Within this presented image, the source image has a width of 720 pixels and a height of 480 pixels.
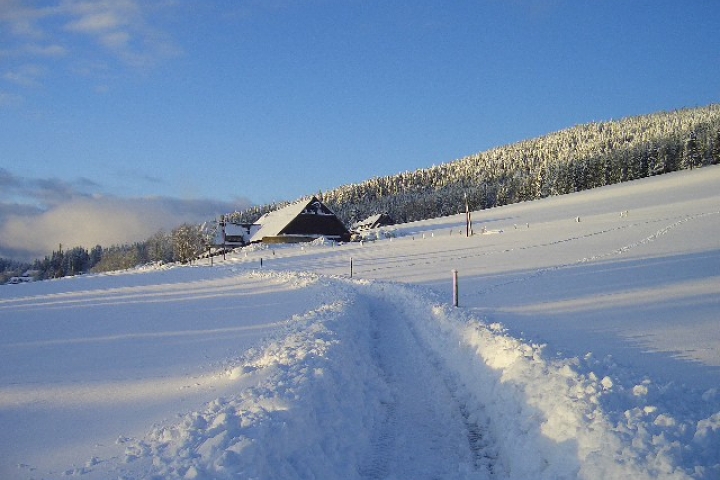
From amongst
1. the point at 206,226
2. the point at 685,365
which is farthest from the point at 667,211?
the point at 206,226

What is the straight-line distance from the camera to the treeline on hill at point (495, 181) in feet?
322

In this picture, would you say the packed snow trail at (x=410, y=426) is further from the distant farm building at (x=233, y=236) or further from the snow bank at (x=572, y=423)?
the distant farm building at (x=233, y=236)

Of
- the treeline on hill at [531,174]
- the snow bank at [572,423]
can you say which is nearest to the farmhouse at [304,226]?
the treeline on hill at [531,174]

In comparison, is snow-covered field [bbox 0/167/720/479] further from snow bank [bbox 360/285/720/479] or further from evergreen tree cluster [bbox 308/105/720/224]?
evergreen tree cluster [bbox 308/105/720/224]

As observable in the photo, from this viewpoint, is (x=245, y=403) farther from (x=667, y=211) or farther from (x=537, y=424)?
(x=667, y=211)

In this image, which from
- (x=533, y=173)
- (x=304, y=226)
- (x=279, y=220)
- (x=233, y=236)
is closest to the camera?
(x=304, y=226)

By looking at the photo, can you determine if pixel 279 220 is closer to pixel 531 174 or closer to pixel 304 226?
pixel 304 226

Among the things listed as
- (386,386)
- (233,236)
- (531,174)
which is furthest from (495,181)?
(386,386)

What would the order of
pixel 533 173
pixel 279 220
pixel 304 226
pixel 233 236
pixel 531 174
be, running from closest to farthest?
1. pixel 304 226
2. pixel 279 220
3. pixel 233 236
4. pixel 533 173
5. pixel 531 174

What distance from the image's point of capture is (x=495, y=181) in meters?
144

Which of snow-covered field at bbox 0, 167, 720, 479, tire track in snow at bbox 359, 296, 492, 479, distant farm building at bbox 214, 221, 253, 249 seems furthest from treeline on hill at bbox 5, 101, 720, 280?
tire track in snow at bbox 359, 296, 492, 479

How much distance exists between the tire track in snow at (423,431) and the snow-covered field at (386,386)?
0.11 ft

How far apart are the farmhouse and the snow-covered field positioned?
48.0m

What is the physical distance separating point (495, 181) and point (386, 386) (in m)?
143
